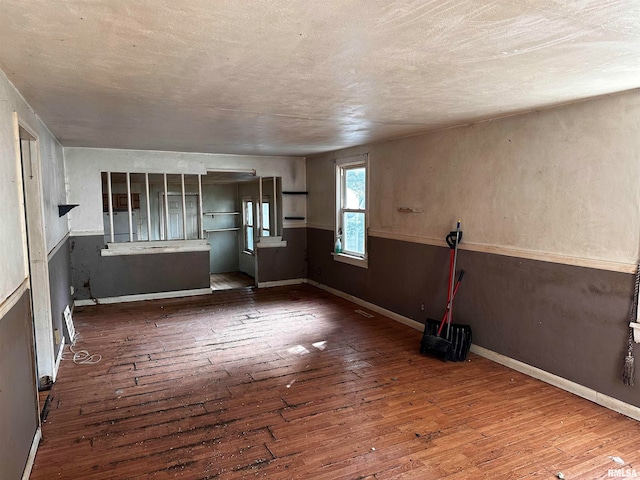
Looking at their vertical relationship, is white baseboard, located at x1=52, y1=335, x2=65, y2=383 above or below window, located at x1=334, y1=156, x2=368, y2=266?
below

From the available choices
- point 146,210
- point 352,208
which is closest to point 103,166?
point 146,210

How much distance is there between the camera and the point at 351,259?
→ 636 cm

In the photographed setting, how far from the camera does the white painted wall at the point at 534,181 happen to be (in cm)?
304

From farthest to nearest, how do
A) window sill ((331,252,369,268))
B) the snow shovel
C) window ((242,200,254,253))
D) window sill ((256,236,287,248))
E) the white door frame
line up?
window ((242,200,254,253))
window sill ((256,236,287,248))
window sill ((331,252,369,268))
the snow shovel
the white door frame

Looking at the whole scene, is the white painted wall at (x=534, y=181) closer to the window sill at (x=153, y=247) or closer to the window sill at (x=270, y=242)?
→ the window sill at (x=270, y=242)

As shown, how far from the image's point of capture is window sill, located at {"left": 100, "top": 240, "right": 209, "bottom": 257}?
21.0 ft

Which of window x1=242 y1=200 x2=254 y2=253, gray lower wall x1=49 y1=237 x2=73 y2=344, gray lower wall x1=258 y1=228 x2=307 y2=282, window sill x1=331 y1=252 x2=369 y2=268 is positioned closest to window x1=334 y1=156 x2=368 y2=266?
window sill x1=331 y1=252 x2=369 y2=268

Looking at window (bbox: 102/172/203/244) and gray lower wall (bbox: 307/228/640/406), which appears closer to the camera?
gray lower wall (bbox: 307/228/640/406)

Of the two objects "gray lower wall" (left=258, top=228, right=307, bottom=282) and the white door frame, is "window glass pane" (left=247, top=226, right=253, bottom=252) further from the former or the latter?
the white door frame

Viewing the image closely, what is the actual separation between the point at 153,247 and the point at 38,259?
3213 millimetres

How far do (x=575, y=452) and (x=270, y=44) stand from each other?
299 cm

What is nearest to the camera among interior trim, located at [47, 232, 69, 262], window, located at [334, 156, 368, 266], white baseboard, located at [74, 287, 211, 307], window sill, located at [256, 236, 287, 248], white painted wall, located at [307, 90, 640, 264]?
white painted wall, located at [307, 90, 640, 264]

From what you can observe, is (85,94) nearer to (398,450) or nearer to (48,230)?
(48,230)

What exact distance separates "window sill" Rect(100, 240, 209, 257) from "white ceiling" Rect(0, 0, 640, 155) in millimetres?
2824
